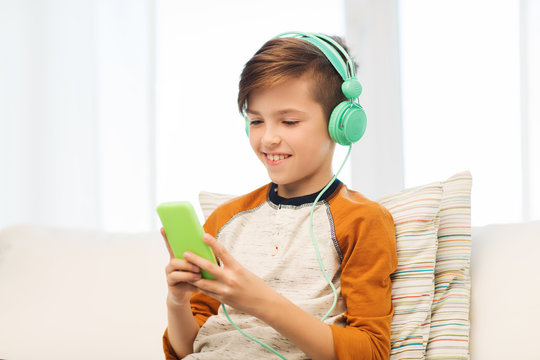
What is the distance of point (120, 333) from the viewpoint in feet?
4.90

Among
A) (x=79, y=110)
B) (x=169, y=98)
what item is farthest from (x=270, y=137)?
(x=79, y=110)

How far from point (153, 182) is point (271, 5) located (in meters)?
0.93

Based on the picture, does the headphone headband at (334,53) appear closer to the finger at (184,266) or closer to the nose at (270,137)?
the nose at (270,137)

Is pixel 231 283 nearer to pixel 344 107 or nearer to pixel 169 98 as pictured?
pixel 344 107

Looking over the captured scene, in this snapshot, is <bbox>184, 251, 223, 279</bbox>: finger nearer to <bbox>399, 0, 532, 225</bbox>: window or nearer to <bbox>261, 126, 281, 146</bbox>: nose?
<bbox>261, 126, 281, 146</bbox>: nose

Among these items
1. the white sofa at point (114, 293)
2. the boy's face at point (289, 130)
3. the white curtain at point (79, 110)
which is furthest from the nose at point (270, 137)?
the white curtain at point (79, 110)

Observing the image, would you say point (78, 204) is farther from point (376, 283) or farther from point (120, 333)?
point (376, 283)

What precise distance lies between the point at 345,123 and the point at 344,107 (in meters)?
0.03

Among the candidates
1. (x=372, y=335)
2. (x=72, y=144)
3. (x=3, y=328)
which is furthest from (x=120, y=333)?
(x=72, y=144)

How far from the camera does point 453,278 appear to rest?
125cm

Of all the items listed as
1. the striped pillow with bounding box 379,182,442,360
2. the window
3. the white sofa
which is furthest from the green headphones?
the window

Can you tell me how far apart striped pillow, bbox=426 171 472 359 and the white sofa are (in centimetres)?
5

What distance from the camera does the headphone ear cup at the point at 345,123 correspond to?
1111mm

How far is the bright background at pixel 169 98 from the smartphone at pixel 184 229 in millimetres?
1451
